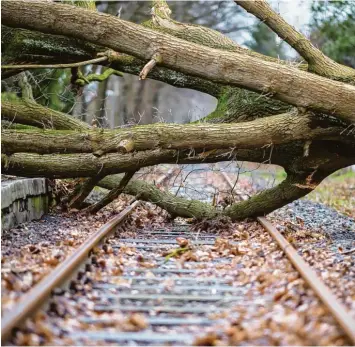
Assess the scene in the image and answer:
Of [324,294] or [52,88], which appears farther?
[52,88]

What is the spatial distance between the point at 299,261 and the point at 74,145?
3.75m

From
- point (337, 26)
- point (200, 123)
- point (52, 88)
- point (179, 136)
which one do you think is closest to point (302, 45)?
point (200, 123)

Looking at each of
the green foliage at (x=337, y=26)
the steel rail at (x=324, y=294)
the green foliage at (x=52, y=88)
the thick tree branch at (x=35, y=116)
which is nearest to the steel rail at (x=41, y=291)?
the steel rail at (x=324, y=294)

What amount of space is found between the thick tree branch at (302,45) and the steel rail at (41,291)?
13.6 ft

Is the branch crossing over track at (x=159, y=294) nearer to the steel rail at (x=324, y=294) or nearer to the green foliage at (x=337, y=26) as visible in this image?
the steel rail at (x=324, y=294)

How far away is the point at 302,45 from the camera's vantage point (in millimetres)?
9188

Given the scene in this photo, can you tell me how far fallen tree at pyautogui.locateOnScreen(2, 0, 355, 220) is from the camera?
8.20 metres

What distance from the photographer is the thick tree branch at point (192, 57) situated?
8133 mm

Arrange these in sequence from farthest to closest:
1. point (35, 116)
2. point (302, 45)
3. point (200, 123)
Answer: point (35, 116) < point (302, 45) < point (200, 123)

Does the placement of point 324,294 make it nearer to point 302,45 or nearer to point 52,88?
point 302,45

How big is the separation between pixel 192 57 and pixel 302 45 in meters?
1.95

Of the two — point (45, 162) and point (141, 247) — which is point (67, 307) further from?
point (45, 162)

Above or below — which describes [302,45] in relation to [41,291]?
above

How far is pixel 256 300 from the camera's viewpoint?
5.16 metres
